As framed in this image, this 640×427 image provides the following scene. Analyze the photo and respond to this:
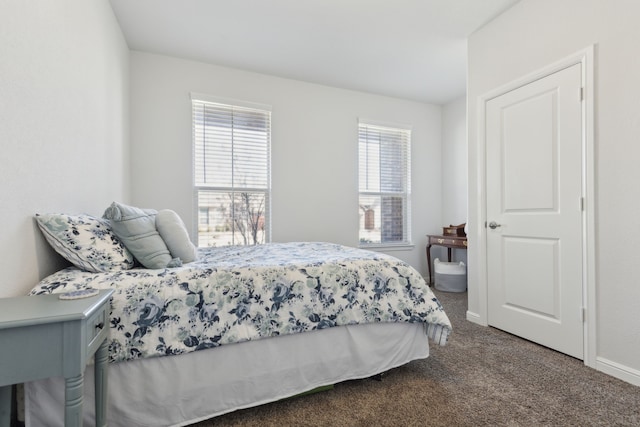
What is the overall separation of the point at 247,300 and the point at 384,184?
3237mm

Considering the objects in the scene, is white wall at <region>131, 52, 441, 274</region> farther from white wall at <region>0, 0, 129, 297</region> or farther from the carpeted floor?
the carpeted floor

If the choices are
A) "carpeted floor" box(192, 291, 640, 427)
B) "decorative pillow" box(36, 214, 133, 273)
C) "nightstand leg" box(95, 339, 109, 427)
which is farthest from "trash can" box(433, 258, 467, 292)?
"nightstand leg" box(95, 339, 109, 427)

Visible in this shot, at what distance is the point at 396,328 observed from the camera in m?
1.82

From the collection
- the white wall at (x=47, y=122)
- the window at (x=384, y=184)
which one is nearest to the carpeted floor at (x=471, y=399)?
the white wall at (x=47, y=122)

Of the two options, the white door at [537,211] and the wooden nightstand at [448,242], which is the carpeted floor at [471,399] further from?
the wooden nightstand at [448,242]

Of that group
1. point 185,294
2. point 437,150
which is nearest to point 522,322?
point 185,294

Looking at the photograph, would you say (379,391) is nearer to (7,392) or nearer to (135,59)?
(7,392)

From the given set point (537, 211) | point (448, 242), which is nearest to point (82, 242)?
point (537, 211)

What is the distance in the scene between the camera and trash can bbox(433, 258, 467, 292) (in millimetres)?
3852

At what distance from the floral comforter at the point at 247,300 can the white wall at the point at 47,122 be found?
196mm

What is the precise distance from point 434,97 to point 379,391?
3985 mm

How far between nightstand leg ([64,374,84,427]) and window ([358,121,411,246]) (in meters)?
3.50

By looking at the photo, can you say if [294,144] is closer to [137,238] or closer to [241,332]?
[137,238]

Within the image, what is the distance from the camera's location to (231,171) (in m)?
3.46
